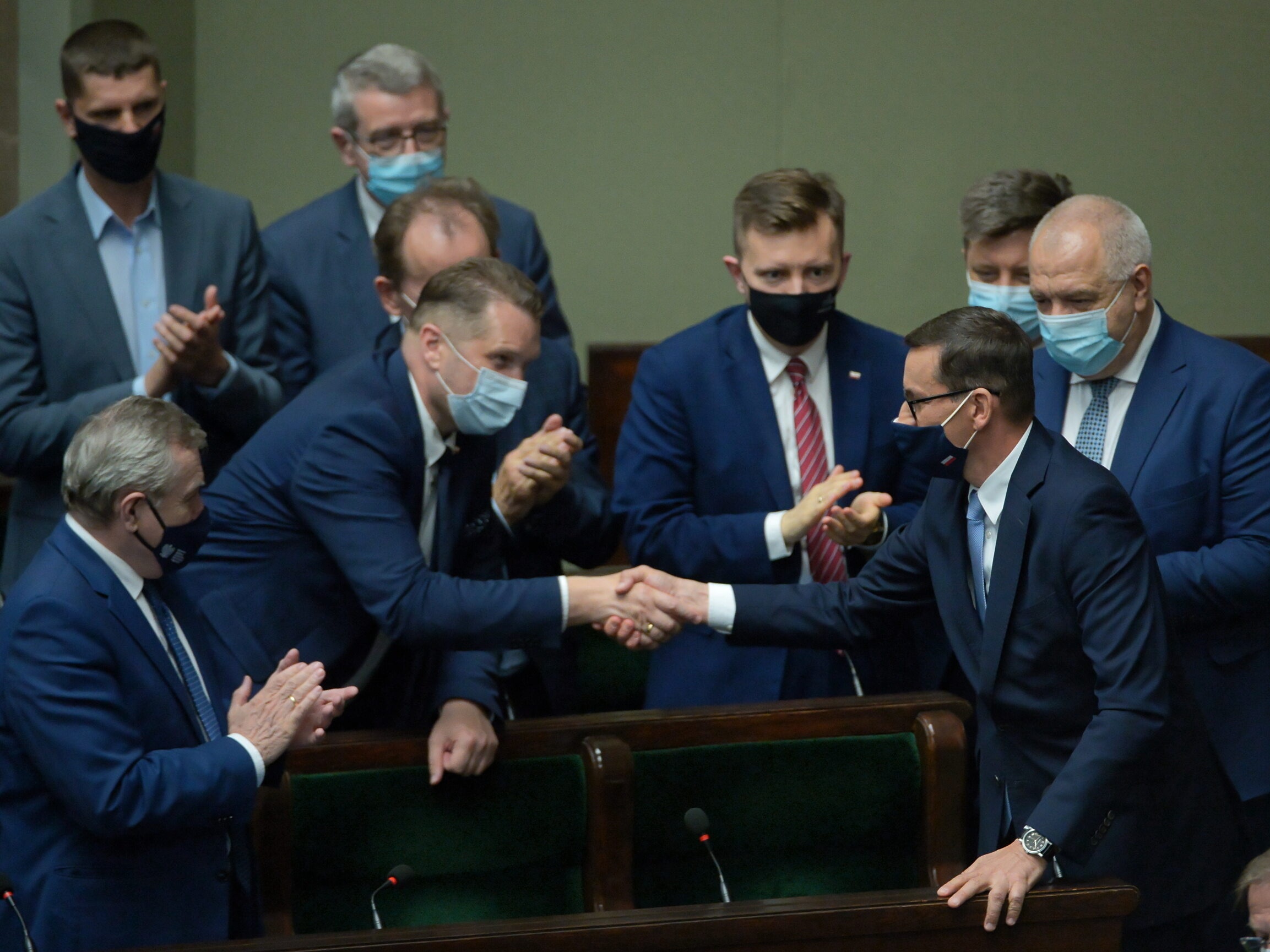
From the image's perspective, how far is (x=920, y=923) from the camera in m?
2.41

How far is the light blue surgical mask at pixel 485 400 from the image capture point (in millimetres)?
3027

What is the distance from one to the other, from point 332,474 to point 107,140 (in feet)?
3.96

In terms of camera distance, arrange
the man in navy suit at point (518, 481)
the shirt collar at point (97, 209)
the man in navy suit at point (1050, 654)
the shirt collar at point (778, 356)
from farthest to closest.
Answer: the shirt collar at point (97, 209), the shirt collar at point (778, 356), the man in navy suit at point (518, 481), the man in navy suit at point (1050, 654)

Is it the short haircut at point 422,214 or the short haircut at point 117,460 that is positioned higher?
the short haircut at point 422,214

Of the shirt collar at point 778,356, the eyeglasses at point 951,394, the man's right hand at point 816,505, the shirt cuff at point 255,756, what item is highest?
the eyeglasses at point 951,394

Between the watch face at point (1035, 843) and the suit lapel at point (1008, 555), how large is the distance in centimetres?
28

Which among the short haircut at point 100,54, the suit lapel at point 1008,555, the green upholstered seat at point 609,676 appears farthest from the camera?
the green upholstered seat at point 609,676

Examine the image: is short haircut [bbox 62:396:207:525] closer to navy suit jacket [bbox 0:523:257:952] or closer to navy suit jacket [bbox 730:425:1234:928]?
navy suit jacket [bbox 0:523:257:952]

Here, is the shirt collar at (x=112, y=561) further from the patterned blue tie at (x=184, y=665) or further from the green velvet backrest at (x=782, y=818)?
the green velvet backrest at (x=782, y=818)

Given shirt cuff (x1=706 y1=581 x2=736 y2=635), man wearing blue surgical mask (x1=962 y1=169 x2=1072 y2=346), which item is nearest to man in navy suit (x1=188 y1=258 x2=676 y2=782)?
shirt cuff (x1=706 y1=581 x2=736 y2=635)

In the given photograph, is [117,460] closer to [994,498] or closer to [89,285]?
[89,285]

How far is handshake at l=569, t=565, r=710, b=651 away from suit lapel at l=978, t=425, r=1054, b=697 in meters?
0.70

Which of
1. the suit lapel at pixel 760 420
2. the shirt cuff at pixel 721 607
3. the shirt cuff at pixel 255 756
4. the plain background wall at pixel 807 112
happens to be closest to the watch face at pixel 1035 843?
the shirt cuff at pixel 721 607

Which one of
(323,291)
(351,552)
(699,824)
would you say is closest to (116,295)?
(323,291)
